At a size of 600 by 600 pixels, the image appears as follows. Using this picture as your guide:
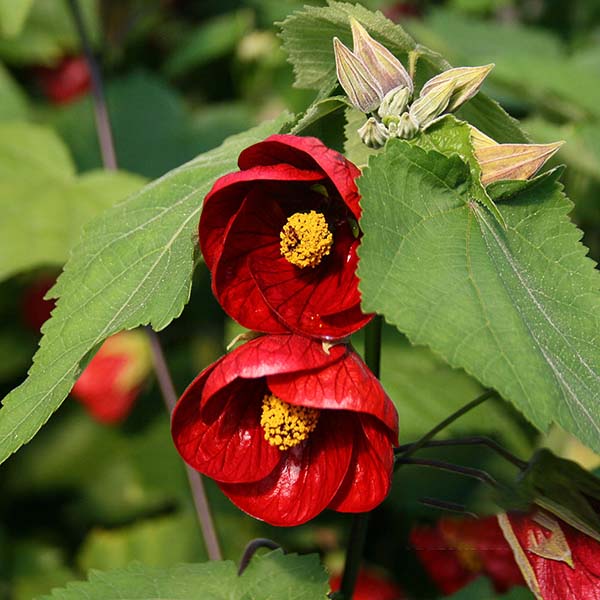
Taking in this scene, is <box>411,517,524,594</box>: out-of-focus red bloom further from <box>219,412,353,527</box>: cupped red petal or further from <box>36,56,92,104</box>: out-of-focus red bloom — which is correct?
<box>36,56,92,104</box>: out-of-focus red bloom

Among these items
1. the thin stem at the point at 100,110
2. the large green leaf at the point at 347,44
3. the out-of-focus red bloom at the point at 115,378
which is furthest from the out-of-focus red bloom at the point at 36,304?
the large green leaf at the point at 347,44

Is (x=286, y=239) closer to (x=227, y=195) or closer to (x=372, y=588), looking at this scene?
(x=227, y=195)

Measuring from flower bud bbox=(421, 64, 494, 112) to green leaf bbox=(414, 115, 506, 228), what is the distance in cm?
3

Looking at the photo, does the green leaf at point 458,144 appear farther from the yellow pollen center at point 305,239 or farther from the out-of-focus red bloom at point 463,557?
the out-of-focus red bloom at point 463,557

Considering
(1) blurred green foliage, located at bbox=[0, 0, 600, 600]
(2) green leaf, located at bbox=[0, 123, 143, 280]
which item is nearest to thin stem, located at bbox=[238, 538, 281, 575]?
(1) blurred green foliage, located at bbox=[0, 0, 600, 600]

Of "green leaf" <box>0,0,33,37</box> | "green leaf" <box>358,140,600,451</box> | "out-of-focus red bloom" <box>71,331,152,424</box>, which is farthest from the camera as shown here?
"out-of-focus red bloom" <box>71,331,152,424</box>

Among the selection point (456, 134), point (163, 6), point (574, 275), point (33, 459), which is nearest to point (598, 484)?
point (574, 275)

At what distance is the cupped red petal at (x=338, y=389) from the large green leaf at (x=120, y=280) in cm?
10

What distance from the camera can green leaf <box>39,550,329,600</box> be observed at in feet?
2.88

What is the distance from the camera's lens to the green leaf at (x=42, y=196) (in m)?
1.37

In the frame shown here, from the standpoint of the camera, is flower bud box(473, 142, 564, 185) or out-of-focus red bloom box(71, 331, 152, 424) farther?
out-of-focus red bloom box(71, 331, 152, 424)

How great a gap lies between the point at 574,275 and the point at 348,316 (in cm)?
17

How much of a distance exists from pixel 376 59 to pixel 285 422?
0.95ft

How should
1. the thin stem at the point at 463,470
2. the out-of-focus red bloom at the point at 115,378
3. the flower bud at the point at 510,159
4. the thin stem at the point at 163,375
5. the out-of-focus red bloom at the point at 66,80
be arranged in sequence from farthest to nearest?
1. the out-of-focus red bloom at the point at 66,80
2. the out-of-focus red bloom at the point at 115,378
3. the thin stem at the point at 163,375
4. the thin stem at the point at 463,470
5. the flower bud at the point at 510,159
